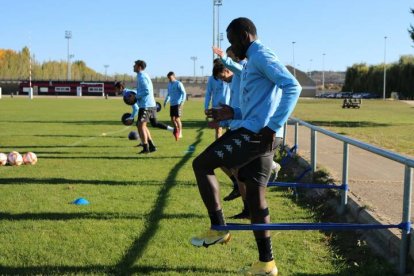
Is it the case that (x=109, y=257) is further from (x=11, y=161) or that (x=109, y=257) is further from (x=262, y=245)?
(x=11, y=161)

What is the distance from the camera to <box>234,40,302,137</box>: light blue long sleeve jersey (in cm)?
383

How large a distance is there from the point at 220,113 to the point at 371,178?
4.72m

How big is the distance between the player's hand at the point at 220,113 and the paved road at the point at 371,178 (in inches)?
85.0

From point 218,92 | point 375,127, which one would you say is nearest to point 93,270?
point 218,92

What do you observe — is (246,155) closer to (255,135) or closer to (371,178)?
(255,135)

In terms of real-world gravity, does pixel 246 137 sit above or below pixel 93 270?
above

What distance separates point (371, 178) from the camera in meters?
8.38

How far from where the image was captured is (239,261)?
15.2ft

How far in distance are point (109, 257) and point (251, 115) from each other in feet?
5.96

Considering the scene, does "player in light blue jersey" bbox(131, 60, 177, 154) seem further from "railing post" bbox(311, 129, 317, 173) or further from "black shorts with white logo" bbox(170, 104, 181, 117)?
"railing post" bbox(311, 129, 317, 173)

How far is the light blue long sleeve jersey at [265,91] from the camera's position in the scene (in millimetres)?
3832

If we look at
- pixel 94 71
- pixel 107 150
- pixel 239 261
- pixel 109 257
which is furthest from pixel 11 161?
pixel 94 71

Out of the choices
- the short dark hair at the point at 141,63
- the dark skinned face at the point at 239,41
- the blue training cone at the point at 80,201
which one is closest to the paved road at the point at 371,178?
the dark skinned face at the point at 239,41

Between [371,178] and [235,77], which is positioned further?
[371,178]
